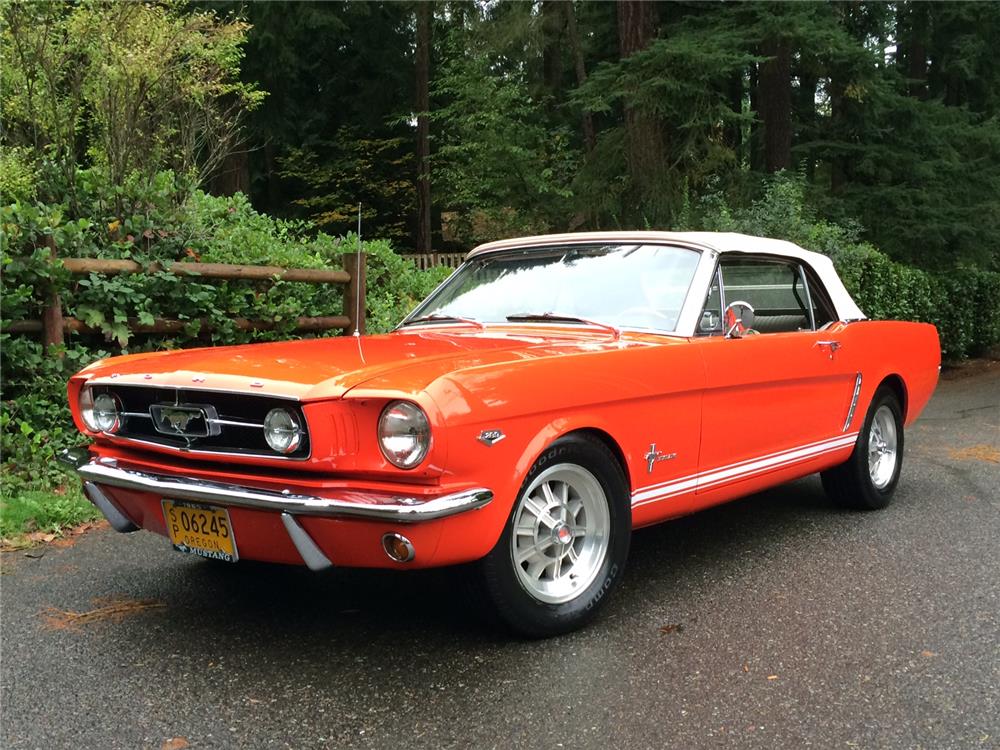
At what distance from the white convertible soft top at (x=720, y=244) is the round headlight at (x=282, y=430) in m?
2.10

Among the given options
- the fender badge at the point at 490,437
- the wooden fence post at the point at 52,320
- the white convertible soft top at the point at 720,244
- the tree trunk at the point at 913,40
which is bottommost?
the fender badge at the point at 490,437

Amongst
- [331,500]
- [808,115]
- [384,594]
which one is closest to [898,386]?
[384,594]

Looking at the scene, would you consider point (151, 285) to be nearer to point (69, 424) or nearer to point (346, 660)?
point (69, 424)

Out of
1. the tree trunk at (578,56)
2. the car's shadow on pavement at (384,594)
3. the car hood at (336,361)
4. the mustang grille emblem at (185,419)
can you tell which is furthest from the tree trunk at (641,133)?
the mustang grille emblem at (185,419)

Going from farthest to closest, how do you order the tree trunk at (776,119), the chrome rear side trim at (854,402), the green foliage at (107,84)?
the tree trunk at (776,119)
the green foliage at (107,84)
the chrome rear side trim at (854,402)

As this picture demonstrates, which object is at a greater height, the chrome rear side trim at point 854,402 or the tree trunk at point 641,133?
the tree trunk at point 641,133

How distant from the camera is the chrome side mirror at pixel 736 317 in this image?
438cm

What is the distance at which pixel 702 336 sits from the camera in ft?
14.1

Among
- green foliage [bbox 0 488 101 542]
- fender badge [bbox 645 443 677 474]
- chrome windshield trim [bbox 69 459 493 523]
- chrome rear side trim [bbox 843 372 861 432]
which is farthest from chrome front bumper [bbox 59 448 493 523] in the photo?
chrome rear side trim [bbox 843 372 861 432]

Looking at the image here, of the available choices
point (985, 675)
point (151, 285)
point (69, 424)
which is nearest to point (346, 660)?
point (985, 675)

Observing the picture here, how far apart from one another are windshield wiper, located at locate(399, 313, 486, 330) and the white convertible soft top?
0.45 meters

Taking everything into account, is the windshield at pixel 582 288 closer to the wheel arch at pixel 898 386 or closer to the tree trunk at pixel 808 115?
the wheel arch at pixel 898 386

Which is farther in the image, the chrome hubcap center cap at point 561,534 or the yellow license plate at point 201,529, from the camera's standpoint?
the chrome hubcap center cap at point 561,534

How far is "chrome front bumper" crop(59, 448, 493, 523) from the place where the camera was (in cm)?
294
